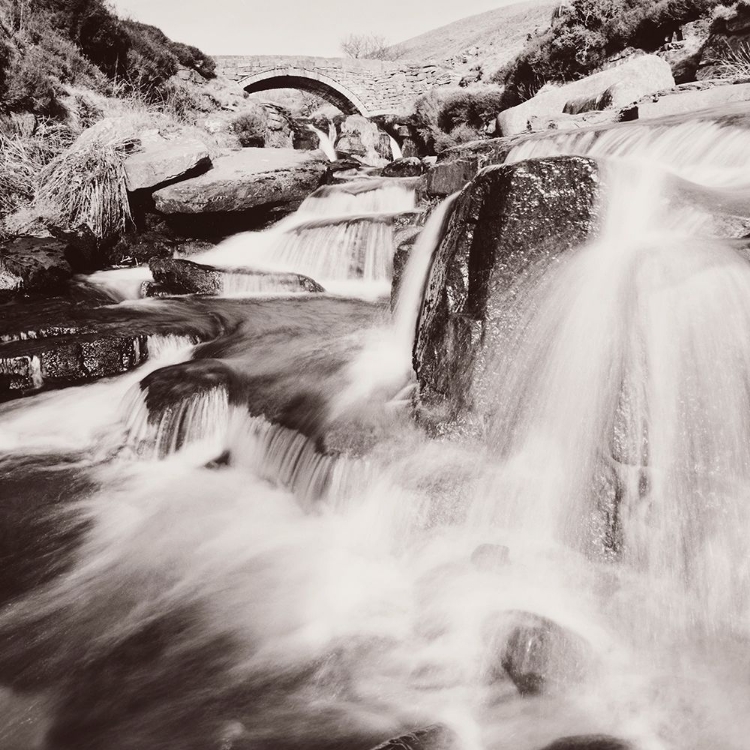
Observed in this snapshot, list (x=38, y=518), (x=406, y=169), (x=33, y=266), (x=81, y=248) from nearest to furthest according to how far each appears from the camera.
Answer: (x=38, y=518), (x=33, y=266), (x=81, y=248), (x=406, y=169)

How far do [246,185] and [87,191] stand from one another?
106 inches

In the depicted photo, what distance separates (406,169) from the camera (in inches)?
509

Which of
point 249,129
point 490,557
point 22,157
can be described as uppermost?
point 249,129

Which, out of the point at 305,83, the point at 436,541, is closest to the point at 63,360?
the point at 436,541

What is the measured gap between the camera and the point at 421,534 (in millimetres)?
3375

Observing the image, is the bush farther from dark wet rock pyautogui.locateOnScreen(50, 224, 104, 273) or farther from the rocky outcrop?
the rocky outcrop

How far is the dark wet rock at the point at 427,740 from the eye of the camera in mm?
2127

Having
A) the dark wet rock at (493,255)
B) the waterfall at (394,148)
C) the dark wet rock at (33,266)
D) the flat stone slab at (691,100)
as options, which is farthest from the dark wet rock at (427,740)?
the waterfall at (394,148)

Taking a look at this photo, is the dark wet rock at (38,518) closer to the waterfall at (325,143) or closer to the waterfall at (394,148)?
the waterfall at (325,143)

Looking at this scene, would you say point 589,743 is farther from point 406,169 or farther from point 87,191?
point 406,169

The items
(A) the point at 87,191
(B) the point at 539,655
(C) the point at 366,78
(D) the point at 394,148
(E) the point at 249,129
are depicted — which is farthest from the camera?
(C) the point at 366,78

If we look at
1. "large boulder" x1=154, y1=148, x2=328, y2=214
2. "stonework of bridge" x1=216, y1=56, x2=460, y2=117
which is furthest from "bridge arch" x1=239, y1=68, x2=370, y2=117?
→ "large boulder" x1=154, y1=148, x2=328, y2=214

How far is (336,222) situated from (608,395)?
7206 millimetres

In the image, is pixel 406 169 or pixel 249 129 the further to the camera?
pixel 249 129
